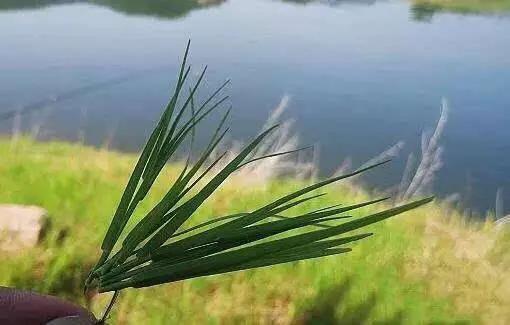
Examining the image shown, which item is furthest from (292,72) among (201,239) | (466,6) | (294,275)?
(201,239)

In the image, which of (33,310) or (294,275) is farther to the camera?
(294,275)

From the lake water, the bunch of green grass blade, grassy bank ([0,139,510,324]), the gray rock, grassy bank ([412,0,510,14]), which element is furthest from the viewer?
grassy bank ([412,0,510,14])

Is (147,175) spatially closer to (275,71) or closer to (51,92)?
(51,92)

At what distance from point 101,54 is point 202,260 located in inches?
162

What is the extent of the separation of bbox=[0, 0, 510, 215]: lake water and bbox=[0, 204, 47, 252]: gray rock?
1.47 metres

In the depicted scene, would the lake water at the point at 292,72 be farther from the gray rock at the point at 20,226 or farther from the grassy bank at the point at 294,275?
the gray rock at the point at 20,226

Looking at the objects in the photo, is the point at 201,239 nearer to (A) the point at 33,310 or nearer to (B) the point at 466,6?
(A) the point at 33,310

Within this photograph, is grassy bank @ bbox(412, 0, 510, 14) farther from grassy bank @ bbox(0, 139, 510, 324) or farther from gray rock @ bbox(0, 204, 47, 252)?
gray rock @ bbox(0, 204, 47, 252)

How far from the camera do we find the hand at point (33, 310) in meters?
0.50

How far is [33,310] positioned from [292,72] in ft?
12.9

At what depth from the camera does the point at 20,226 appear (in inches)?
65.2

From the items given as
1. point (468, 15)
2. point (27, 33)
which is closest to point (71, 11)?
point (27, 33)

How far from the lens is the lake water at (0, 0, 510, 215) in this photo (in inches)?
139

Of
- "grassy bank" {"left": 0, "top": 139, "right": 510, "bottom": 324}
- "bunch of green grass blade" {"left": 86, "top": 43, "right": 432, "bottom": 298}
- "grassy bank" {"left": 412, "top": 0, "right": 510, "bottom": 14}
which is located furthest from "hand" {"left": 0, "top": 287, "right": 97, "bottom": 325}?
"grassy bank" {"left": 412, "top": 0, "right": 510, "bottom": 14}
